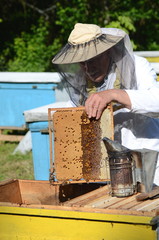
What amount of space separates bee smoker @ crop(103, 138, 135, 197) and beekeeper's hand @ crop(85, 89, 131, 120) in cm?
21

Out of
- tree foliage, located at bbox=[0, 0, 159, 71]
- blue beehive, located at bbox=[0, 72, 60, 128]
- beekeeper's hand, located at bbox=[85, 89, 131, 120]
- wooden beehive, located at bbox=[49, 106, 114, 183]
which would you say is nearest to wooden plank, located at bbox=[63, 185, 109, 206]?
wooden beehive, located at bbox=[49, 106, 114, 183]

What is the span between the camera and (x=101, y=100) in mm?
2584

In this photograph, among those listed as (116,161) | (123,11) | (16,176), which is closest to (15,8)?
(123,11)

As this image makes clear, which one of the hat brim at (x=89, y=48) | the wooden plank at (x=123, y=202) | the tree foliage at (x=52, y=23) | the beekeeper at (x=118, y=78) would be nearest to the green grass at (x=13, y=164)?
the tree foliage at (x=52, y=23)

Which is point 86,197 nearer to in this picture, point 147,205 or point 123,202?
point 123,202

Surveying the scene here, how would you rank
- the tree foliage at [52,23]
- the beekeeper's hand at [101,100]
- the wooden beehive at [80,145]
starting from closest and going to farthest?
1. the beekeeper's hand at [101,100]
2. the wooden beehive at [80,145]
3. the tree foliage at [52,23]

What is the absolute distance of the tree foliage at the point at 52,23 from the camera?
10133mm

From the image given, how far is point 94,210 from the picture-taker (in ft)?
7.55

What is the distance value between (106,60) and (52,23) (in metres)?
8.98

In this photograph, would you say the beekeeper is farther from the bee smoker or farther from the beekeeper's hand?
the bee smoker

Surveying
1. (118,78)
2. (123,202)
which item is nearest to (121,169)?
(123,202)

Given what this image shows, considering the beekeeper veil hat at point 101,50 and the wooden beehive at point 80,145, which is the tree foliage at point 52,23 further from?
the wooden beehive at point 80,145

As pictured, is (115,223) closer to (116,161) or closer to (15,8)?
(116,161)

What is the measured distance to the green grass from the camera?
237 inches
